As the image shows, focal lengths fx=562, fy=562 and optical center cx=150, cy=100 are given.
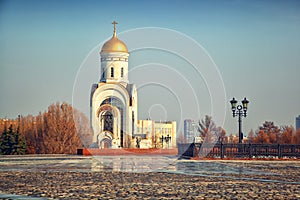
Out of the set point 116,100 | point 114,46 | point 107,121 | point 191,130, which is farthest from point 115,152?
point 191,130

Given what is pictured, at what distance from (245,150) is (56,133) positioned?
27.3m

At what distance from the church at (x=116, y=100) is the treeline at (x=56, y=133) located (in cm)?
311

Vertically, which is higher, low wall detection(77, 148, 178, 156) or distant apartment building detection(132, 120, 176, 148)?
distant apartment building detection(132, 120, 176, 148)

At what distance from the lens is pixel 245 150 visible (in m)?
31.2

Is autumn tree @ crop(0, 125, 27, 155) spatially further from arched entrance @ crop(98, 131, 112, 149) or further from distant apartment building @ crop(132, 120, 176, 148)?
distant apartment building @ crop(132, 120, 176, 148)

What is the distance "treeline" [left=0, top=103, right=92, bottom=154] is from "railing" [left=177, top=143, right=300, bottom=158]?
78.3 feet

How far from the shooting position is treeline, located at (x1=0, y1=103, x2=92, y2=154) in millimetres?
53531

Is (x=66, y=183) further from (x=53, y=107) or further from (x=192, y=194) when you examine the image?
(x=53, y=107)

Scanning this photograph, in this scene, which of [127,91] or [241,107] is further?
[127,91]

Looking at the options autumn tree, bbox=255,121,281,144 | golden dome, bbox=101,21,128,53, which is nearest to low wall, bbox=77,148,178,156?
golden dome, bbox=101,21,128,53

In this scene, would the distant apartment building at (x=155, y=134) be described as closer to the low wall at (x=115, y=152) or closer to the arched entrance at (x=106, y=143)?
the arched entrance at (x=106, y=143)

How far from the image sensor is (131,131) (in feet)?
205

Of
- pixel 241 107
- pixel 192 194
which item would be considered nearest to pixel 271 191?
pixel 192 194

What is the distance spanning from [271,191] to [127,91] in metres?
50.0
